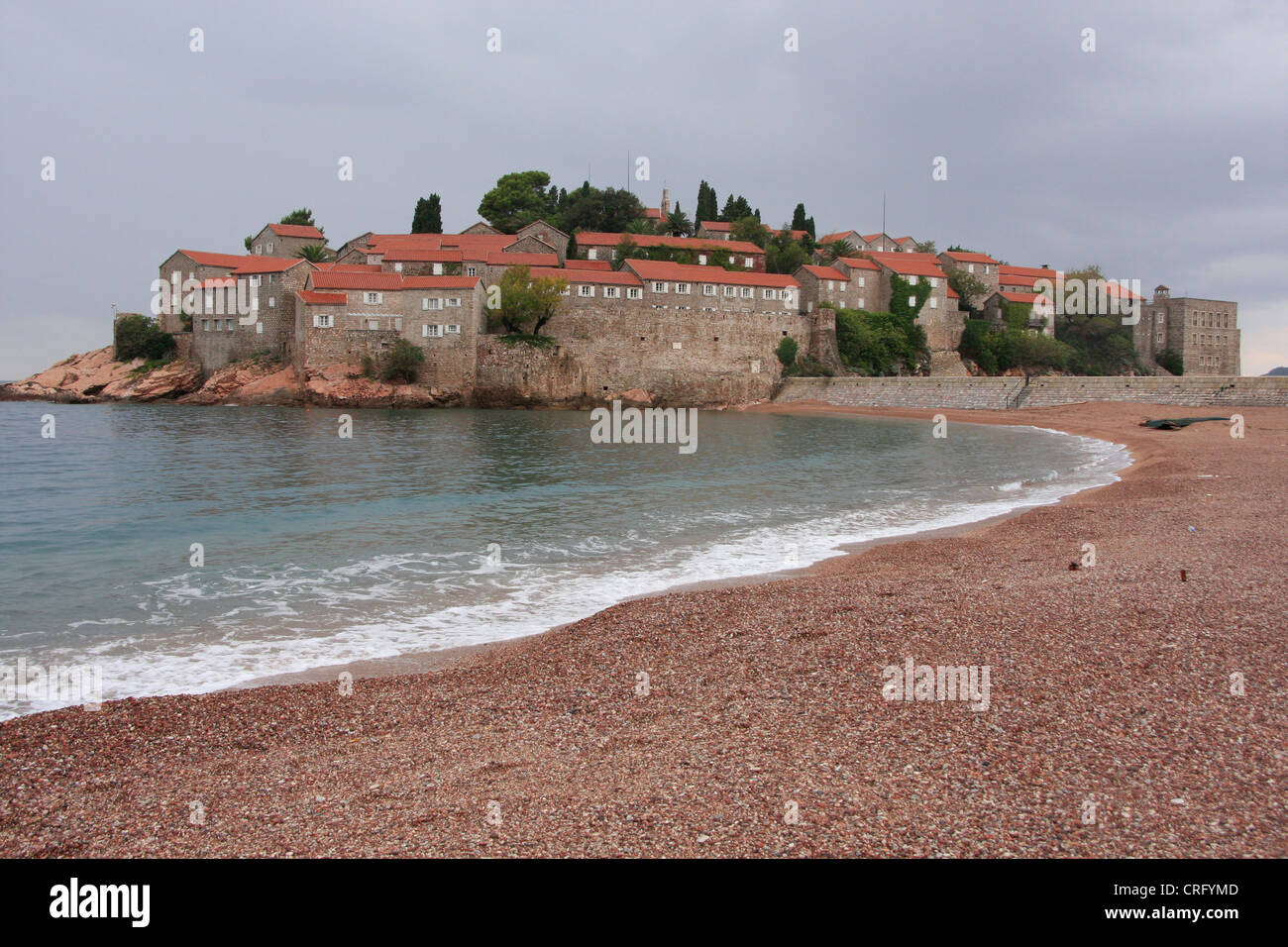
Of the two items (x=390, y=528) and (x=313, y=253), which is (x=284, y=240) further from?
(x=390, y=528)

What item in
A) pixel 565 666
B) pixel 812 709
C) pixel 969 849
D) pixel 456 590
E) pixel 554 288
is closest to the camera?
pixel 969 849

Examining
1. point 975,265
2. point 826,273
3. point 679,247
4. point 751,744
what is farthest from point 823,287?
point 751,744

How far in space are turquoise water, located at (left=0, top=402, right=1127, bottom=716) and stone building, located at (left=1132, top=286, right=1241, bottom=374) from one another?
68207 millimetres

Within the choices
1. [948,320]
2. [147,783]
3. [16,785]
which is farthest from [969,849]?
[948,320]

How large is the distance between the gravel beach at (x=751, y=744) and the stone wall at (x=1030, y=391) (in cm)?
4475

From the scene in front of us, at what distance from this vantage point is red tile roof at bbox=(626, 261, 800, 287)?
7612cm

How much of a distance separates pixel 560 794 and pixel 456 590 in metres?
7.83

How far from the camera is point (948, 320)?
8338 cm

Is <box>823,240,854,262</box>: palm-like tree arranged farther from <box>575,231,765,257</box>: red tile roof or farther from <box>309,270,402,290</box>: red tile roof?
<box>309,270,402,290</box>: red tile roof

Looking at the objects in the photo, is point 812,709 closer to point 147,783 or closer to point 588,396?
point 147,783

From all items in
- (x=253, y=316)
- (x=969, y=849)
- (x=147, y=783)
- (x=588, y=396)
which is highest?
(x=253, y=316)

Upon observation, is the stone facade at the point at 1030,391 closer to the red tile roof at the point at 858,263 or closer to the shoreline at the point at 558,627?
the red tile roof at the point at 858,263

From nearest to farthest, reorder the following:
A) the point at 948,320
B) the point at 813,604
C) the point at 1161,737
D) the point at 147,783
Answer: the point at 1161,737, the point at 147,783, the point at 813,604, the point at 948,320

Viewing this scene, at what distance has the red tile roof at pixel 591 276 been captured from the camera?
7400 centimetres
